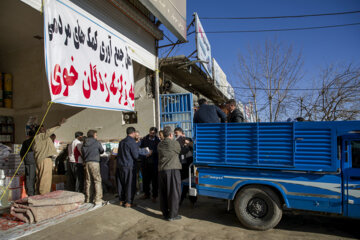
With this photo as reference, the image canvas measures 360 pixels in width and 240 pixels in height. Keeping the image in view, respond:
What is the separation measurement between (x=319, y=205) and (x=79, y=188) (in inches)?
225

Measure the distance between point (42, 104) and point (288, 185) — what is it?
8887 millimetres

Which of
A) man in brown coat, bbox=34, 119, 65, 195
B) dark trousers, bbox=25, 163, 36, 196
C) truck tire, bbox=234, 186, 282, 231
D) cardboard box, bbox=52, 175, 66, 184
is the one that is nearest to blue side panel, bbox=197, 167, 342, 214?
truck tire, bbox=234, 186, 282, 231

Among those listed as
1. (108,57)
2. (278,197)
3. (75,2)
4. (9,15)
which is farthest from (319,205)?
(9,15)

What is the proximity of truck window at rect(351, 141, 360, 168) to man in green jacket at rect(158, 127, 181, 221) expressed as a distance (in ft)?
9.78

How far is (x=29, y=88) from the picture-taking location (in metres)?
9.13

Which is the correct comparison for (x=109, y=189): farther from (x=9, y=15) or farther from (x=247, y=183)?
(x=9, y=15)

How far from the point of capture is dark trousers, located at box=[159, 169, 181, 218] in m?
4.69

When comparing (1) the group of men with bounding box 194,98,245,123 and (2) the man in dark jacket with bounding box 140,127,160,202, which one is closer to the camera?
(1) the group of men with bounding box 194,98,245,123

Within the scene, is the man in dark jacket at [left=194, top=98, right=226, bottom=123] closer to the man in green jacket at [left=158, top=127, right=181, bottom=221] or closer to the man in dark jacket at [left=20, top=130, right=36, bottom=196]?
the man in green jacket at [left=158, top=127, right=181, bottom=221]

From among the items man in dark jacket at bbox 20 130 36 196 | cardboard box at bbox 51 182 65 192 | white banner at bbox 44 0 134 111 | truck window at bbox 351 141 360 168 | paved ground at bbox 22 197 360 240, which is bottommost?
paved ground at bbox 22 197 360 240

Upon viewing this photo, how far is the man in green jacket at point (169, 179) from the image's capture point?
4707 millimetres

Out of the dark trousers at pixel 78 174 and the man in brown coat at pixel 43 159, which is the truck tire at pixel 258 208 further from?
the man in brown coat at pixel 43 159

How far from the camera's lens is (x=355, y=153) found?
11.9ft

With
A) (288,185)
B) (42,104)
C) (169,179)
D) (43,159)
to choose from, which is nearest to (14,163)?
(43,159)
